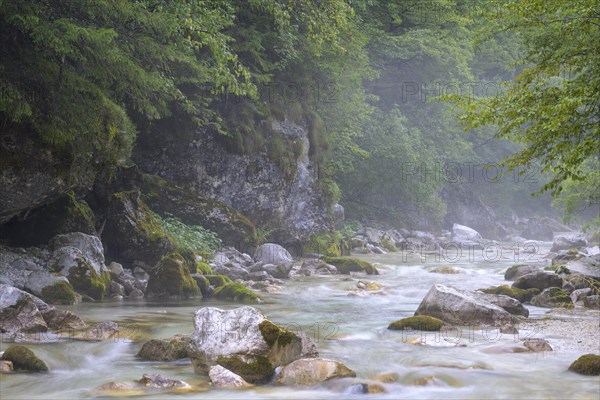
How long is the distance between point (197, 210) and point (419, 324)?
10.9 m

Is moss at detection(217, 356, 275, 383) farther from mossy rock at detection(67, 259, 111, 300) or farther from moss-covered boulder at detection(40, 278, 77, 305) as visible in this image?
mossy rock at detection(67, 259, 111, 300)

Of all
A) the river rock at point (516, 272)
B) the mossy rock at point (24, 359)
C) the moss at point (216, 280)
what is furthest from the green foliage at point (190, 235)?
the mossy rock at point (24, 359)

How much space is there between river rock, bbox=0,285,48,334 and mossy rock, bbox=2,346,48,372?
140cm

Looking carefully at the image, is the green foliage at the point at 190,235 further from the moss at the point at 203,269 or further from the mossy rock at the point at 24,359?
the mossy rock at the point at 24,359

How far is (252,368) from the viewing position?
25.4 feet

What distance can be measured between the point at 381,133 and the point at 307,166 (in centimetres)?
914

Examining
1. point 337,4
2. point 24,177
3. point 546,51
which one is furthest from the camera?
point 337,4

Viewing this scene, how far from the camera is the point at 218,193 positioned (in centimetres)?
2186

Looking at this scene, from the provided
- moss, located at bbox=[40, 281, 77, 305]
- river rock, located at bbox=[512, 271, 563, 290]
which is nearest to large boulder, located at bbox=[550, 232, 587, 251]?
river rock, located at bbox=[512, 271, 563, 290]

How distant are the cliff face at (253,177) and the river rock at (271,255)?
2.74m

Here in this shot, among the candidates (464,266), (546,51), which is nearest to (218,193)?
(464,266)

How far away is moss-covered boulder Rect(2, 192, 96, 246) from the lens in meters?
14.1

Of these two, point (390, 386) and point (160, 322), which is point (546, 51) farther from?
point (160, 322)

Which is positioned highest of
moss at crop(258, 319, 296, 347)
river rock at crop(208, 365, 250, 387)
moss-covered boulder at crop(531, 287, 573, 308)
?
moss-covered boulder at crop(531, 287, 573, 308)
